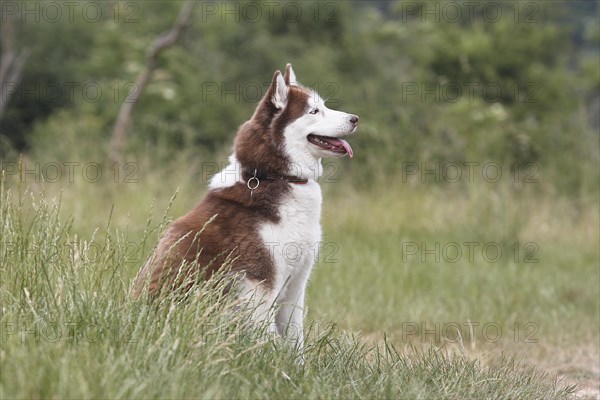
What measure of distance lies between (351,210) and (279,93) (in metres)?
6.46

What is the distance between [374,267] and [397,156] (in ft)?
12.7

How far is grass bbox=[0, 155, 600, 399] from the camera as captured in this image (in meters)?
3.33

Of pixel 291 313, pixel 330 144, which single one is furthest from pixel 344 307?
pixel 330 144

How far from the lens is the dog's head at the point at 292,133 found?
185 inches

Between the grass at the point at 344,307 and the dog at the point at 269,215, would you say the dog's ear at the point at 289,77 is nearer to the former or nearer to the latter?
the dog at the point at 269,215

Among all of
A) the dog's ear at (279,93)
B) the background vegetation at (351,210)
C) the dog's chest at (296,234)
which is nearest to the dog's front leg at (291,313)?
the dog's chest at (296,234)

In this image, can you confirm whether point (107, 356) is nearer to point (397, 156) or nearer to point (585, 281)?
point (585, 281)

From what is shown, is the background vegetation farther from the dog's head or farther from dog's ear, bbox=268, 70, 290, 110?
dog's ear, bbox=268, 70, 290, 110

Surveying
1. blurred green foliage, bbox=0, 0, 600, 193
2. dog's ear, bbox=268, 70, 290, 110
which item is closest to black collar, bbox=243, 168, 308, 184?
dog's ear, bbox=268, 70, 290, 110

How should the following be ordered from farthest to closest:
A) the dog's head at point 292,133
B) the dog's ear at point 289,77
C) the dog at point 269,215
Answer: the dog's ear at point 289,77
the dog's head at point 292,133
the dog at point 269,215

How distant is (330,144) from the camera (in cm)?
477

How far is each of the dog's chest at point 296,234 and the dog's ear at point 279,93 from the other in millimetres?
466

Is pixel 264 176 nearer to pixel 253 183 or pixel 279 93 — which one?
pixel 253 183

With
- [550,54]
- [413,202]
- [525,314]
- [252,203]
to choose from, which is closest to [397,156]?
[413,202]
